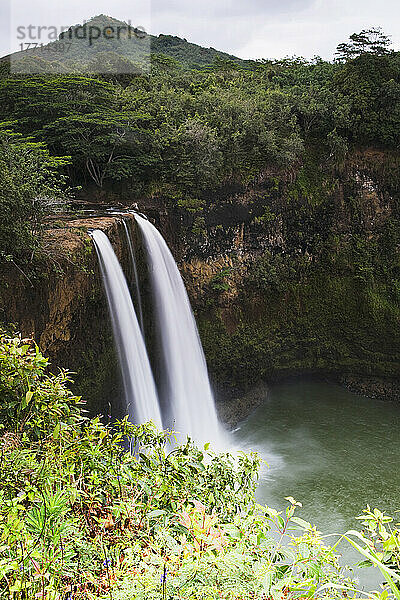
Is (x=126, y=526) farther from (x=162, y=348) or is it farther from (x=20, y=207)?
(x=162, y=348)

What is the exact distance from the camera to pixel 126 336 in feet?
27.4

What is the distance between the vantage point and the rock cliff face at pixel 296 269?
1179cm

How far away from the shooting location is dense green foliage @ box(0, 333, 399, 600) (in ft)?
5.99

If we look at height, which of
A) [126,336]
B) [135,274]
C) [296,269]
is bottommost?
[126,336]

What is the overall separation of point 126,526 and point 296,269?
36.1 feet

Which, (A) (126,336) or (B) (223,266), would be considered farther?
(B) (223,266)

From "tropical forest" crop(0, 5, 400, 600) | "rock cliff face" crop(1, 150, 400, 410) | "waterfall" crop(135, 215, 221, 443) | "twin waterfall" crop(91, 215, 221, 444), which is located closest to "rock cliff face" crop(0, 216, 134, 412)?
"tropical forest" crop(0, 5, 400, 600)

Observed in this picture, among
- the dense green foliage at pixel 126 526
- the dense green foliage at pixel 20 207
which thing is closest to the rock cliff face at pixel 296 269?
the dense green foliage at pixel 20 207

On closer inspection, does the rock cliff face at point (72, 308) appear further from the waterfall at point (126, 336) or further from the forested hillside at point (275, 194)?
the forested hillside at point (275, 194)

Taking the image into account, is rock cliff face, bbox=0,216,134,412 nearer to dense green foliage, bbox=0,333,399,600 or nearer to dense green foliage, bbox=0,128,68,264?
dense green foliage, bbox=0,128,68,264

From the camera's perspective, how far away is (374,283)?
13.0 m

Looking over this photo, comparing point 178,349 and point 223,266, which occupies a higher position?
point 223,266

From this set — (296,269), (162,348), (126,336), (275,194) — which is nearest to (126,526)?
(126,336)

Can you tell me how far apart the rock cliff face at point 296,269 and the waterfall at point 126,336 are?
2.96 meters
